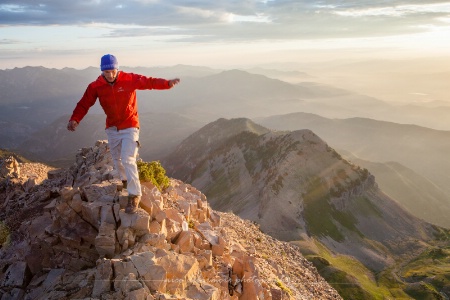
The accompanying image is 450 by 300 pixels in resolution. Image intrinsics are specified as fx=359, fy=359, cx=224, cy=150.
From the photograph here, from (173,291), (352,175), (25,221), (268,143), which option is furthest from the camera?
(268,143)

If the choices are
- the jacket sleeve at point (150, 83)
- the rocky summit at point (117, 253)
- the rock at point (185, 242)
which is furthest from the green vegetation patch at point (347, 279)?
the jacket sleeve at point (150, 83)

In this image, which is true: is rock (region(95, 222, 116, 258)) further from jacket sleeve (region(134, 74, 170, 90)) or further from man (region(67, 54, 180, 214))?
jacket sleeve (region(134, 74, 170, 90))

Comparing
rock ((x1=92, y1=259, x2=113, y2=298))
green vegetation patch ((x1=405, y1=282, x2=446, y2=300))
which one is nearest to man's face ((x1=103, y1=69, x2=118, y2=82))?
rock ((x1=92, y1=259, x2=113, y2=298))

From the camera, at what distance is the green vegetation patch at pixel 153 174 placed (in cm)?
1950

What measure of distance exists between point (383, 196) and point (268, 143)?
154 feet

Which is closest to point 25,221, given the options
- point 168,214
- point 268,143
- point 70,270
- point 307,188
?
point 70,270

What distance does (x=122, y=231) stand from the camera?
14375 mm

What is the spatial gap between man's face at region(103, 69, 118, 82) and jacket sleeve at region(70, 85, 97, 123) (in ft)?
2.89

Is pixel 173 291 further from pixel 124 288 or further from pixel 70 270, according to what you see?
pixel 70 270

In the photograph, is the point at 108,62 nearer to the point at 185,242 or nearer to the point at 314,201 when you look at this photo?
the point at 185,242

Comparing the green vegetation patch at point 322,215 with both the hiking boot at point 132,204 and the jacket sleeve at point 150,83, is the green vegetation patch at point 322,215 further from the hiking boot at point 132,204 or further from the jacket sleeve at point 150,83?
the jacket sleeve at point 150,83

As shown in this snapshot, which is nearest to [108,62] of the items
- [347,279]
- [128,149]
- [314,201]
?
[128,149]

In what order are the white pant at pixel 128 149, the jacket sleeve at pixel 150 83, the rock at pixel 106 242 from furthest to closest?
the white pant at pixel 128 149 < the jacket sleeve at pixel 150 83 < the rock at pixel 106 242

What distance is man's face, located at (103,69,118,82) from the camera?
13927mm
